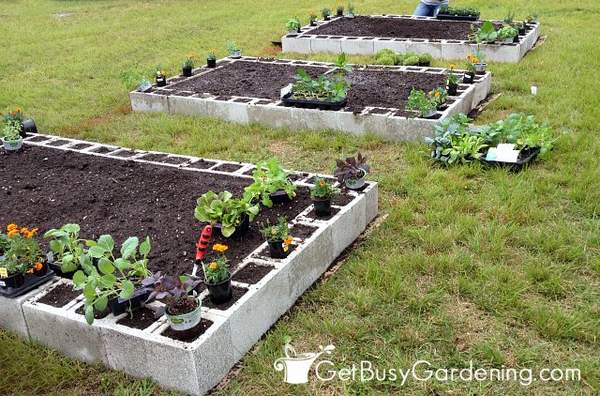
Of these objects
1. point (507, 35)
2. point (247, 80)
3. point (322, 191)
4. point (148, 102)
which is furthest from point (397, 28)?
point (322, 191)

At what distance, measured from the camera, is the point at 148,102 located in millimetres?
6969

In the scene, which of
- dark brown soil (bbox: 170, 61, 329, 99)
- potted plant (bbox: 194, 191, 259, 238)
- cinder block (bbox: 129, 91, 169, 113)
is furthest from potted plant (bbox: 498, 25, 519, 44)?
potted plant (bbox: 194, 191, 259, 238)

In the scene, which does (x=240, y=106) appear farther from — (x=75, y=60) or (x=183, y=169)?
(x=75, y=60)

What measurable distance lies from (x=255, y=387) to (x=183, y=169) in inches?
93.4

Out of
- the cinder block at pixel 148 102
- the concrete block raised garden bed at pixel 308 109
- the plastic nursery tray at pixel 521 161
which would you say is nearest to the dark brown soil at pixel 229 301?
the plastic nursery tray at pixel 521 161

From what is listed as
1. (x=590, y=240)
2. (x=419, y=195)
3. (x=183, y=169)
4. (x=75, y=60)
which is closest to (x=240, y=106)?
(x=183, y=169)

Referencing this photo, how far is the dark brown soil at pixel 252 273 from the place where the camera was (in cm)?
318

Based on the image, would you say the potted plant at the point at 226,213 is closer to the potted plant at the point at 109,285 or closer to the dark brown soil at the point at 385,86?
the potted plant at the point at 109,285

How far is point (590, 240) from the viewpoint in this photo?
12.5ft

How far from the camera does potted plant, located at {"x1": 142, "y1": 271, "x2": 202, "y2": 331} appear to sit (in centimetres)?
275

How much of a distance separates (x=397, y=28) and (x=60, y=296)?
7849mm

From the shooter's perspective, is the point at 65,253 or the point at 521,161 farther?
the point at 521,161

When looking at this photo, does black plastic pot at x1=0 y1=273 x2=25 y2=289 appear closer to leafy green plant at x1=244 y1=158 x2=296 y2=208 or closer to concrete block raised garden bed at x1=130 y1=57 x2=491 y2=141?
leafy green plant at x1=244 y1=158 x2=296 y2=208

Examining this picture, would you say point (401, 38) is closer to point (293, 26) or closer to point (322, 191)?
point (293, 26)
